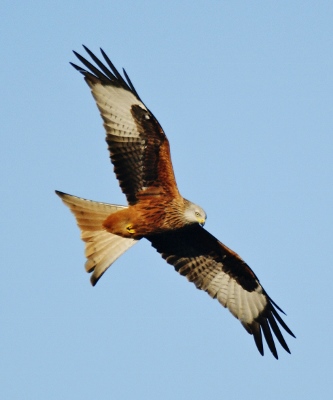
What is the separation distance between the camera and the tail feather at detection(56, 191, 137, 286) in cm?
1287

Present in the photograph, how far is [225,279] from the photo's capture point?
45.5ft

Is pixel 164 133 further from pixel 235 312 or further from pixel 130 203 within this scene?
pixel 235 312

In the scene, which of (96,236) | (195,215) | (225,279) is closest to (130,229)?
(96,236)

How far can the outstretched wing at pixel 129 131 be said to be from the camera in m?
12.6

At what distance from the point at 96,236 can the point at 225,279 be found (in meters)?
2.14

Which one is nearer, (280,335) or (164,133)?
(164,133)

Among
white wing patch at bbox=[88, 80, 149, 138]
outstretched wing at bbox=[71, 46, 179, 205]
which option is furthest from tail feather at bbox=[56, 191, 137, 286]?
white wing patch at bbox=[88, 80, 149, 138]

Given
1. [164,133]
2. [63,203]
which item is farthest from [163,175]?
[63,203]

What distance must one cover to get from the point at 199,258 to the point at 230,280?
22.0 inches

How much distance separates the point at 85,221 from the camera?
509 inches

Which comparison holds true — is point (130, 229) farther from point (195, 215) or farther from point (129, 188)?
point (195, 215)

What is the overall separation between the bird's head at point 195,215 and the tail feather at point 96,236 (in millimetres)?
925

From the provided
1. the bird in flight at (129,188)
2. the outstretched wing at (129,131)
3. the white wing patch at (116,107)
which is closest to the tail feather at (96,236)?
the bird in flight at (129,188)

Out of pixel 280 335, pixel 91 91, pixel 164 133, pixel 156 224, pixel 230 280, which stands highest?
pixel 91 91
